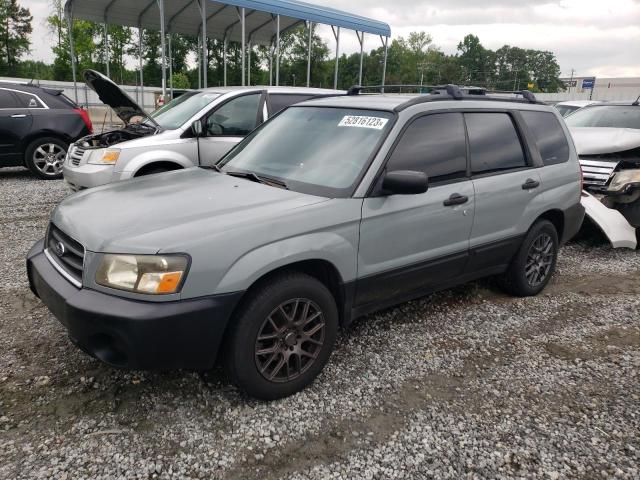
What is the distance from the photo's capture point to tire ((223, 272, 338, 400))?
8.47 feet

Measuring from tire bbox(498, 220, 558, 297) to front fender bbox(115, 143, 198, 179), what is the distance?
3.98 m

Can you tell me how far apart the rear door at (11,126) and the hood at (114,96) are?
2.30 metres

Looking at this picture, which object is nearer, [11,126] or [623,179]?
[623,179]

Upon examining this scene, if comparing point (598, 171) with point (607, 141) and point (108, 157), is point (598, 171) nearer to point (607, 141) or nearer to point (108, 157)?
point (607, 141)

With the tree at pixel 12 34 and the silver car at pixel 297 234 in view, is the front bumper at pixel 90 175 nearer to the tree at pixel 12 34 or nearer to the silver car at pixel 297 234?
the silver car at pixel 297 234

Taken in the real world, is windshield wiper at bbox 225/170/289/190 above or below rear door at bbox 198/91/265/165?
below

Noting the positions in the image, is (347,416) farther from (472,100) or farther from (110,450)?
(472,100)

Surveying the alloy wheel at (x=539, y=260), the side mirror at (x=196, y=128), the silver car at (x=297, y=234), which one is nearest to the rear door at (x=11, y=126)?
the side mirror at (x=196, y=128)

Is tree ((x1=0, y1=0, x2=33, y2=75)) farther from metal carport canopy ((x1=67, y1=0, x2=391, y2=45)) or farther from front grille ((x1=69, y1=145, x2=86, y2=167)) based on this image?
front grille ((x1=69, y1=145, x2=86, y2=167))

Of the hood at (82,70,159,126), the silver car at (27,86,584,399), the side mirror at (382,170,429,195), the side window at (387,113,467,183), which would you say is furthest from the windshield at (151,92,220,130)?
the side mirror at (382,170,429,195)

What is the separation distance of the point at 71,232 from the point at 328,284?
1.50m

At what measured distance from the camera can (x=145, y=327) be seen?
7.52ft

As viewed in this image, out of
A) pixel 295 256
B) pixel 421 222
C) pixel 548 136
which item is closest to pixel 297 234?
pixel 295 256

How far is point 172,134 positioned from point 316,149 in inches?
134
